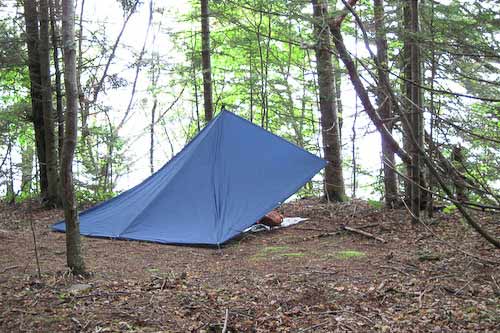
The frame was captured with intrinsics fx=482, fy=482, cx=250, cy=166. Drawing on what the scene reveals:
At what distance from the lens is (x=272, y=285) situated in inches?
153

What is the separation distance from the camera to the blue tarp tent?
6.05 metres

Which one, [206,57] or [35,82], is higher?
[206,57]

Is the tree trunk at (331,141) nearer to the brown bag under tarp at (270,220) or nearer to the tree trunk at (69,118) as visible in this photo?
the brown bag under tarp at (270,220)

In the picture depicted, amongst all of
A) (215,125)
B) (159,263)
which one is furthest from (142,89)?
(159,263)

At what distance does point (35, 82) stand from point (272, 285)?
20.9 ft

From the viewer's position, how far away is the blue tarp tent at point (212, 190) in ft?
19.8

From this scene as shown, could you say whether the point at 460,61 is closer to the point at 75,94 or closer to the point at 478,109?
the point at 478,109

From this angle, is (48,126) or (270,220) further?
(48,126)

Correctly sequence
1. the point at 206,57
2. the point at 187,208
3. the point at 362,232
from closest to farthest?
the point at 362,232
the point at 187,208
the point at 206,57

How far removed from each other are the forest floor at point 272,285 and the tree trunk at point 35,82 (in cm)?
292

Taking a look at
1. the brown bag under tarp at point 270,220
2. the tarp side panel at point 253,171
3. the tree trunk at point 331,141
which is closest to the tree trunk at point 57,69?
the tarp side panel at point 253,171

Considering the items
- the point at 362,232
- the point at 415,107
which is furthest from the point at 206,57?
the point at 415,107

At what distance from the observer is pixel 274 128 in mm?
13852

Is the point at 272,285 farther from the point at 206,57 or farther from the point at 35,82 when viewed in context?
the point at 35,82
